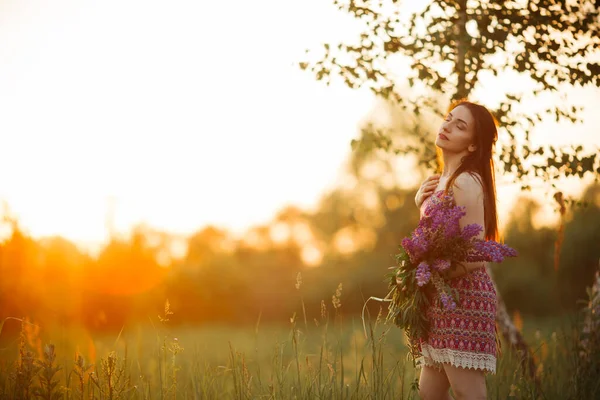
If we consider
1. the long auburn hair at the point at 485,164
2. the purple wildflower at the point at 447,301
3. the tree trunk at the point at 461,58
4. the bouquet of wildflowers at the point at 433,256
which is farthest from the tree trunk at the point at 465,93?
the purple wildflower at the point at 447,301

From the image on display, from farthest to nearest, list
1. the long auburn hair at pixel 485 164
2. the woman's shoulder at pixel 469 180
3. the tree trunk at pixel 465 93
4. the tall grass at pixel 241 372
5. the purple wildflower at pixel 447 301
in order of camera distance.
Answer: the tree trunk at pixel 465 93
the tall grass at pixel 241 372
the long auburn hair at pixel 485 164
the woman's shoulder at pixel 469 180
the purple wildflower at pixel 447 301

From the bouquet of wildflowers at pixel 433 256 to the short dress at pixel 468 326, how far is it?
0.22ft

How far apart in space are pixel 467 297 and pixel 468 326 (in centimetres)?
15

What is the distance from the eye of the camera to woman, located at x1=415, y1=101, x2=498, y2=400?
10.4ft

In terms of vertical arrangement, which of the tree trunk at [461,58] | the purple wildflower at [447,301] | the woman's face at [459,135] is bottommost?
the purple wildflower at [447,301]

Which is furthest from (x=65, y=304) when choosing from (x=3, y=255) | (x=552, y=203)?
(x=552, y=203)

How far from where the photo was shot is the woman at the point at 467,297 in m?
3.16

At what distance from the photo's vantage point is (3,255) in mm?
6621

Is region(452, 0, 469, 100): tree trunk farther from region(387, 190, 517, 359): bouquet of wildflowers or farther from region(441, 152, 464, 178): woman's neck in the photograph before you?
region(387, 190, 517, 359): bouquet of wildflowers

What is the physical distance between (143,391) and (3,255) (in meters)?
3.54

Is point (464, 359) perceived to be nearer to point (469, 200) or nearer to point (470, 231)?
point (470, 231)

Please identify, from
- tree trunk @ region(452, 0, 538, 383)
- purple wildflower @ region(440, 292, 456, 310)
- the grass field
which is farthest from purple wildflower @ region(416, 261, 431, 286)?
tree trunk @ region(452, 0, 538, 383)

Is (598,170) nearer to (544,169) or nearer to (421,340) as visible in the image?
(544,169)

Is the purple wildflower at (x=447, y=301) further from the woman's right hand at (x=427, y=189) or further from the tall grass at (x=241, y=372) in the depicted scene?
the woman's right hand at (x=427, y=189)
